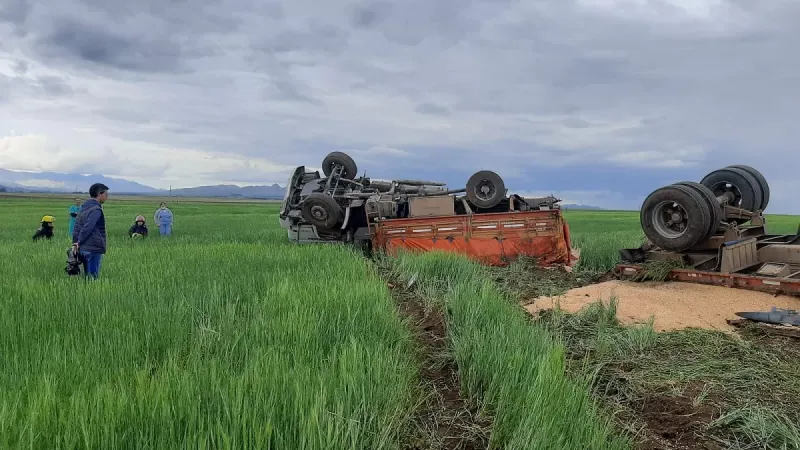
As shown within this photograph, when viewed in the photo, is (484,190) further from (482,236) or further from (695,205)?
(695,205)

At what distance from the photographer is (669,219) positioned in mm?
7957

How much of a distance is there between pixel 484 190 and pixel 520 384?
9.57 meters

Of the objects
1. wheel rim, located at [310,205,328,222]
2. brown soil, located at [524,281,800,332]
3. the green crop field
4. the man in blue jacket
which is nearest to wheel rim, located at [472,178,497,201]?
wheel rim, located at [310,205,328,222]

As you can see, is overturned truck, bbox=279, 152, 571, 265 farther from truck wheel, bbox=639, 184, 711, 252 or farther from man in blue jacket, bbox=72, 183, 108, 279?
man in blue jacket, bbox=72, 183, 108, 279

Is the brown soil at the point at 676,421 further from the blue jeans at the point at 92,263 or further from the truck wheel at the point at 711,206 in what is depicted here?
the blue jeans at the point at 92,263

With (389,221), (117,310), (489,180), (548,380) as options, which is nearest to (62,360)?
(117,310)

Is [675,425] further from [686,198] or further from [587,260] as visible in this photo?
[587,260]

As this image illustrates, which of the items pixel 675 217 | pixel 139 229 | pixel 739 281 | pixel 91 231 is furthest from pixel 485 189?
pixel 139 229

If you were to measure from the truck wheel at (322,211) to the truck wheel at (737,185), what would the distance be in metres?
7.23

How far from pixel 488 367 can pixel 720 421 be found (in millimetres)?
1403

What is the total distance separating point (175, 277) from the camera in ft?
22.6

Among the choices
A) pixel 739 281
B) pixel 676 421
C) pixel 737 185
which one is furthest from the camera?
pixel 737 185

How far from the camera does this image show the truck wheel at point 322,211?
11.9 metres

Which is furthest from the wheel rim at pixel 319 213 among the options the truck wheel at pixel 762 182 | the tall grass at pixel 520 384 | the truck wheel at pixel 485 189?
the truck wheel at pixel 762 182
